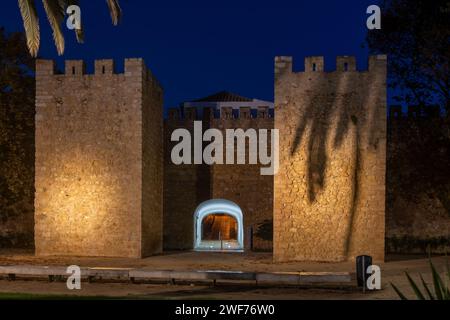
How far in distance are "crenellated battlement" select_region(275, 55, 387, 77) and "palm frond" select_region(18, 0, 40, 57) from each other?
245 inches

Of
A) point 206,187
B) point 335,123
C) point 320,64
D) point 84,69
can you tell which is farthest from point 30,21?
point 206,187

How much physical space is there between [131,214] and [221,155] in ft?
15.9

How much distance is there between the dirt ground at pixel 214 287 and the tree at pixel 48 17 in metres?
4.01

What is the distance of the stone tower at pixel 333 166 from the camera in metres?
13.3

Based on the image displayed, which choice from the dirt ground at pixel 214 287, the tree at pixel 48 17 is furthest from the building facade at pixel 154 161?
the tree at pixel 48 17

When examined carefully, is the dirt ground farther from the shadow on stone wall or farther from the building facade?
the shadow on stone wall

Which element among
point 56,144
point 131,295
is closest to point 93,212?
point 56,144

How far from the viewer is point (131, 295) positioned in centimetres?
841

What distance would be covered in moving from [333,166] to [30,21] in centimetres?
764

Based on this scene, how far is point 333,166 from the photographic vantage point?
1345cm

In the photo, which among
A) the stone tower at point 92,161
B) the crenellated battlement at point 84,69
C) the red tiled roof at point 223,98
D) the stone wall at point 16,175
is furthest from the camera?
the red tiled roof at point 223,98

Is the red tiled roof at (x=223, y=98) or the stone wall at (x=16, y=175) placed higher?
the red tiled roof at (x=223, y=98)

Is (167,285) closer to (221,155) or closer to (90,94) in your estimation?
(90,94)

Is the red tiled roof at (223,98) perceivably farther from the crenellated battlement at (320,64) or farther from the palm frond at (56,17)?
the palm frond at (56,17)
